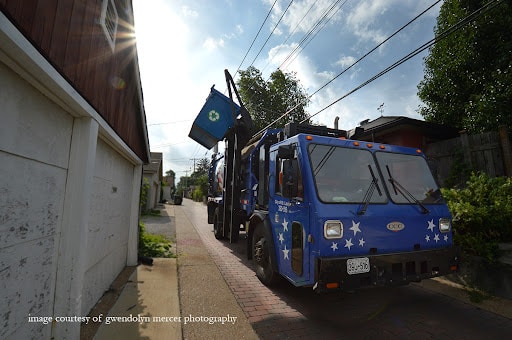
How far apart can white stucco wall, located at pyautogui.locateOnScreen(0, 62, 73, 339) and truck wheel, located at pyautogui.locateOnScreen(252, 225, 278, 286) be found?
9.67ft

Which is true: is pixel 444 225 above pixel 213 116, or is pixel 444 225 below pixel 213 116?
below

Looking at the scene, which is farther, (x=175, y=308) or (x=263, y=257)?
(x=263, y=257)

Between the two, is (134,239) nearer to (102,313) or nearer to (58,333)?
(102,313)

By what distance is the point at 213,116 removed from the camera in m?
7.61

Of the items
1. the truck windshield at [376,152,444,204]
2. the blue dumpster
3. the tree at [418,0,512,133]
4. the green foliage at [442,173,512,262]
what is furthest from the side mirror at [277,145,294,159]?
the tree at [418,0,512,133]

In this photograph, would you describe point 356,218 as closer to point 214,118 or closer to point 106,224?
point 106,224

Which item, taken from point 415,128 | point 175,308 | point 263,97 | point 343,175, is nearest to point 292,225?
point 343,175

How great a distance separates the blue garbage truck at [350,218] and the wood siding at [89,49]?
8.09ft

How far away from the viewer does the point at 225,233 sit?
23.0 ft

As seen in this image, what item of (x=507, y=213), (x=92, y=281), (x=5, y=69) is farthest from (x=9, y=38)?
(x=507, y=213)

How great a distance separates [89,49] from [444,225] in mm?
4938

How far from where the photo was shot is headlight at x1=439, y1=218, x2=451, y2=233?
11.7ft

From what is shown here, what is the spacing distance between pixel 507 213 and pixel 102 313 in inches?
263

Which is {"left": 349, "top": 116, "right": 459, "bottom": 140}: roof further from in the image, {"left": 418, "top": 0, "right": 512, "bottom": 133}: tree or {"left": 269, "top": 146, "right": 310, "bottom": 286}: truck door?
{"left": 269, "top": 146, "right": 310, "bottom": 286}: truck door
